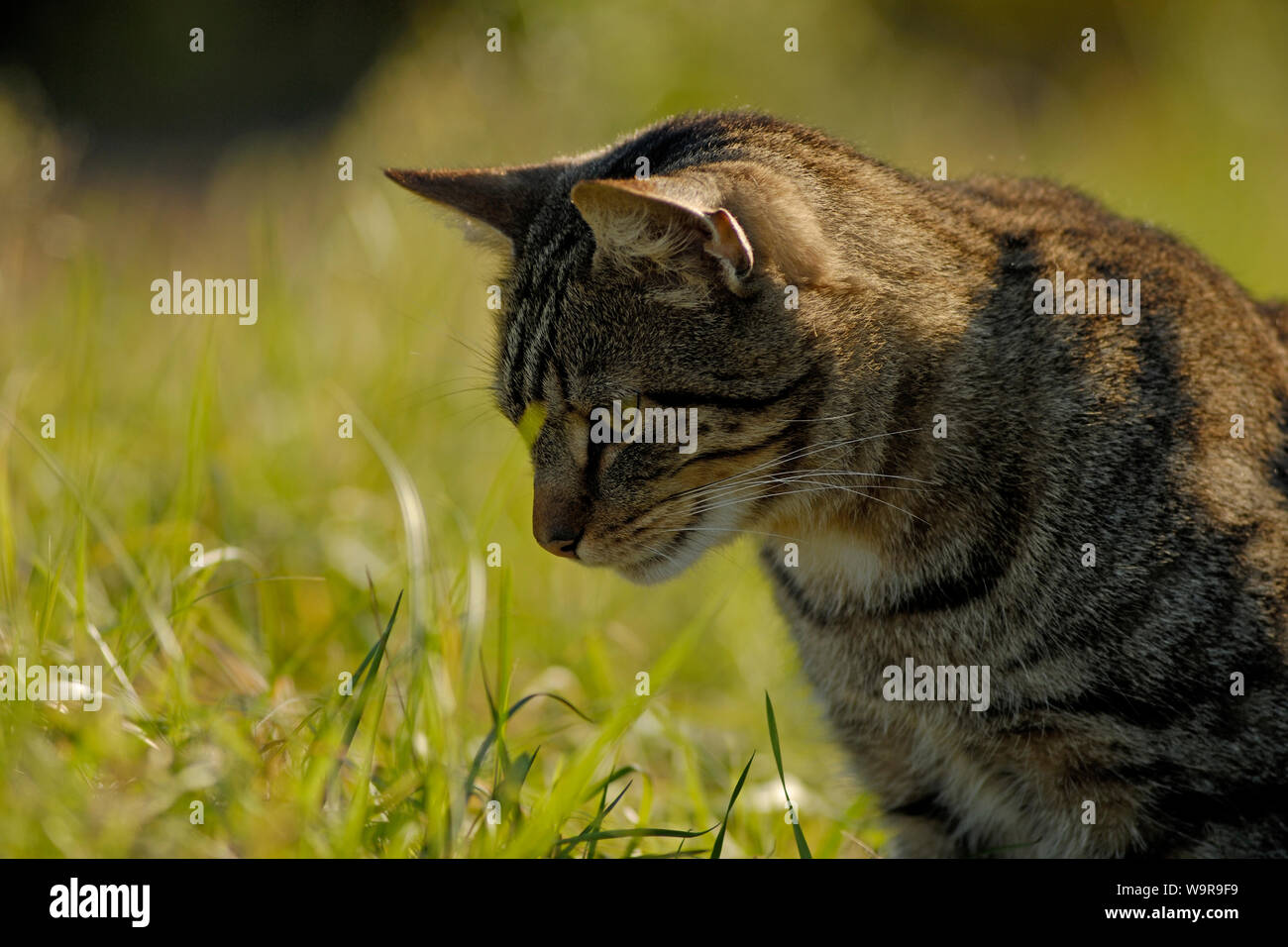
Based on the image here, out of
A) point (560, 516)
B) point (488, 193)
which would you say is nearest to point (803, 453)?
point (560, 516)

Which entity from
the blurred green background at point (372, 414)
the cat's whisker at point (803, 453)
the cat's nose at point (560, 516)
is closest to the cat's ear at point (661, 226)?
the cat's whisker at point (803, 453)

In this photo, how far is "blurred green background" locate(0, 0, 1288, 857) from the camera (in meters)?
1.92

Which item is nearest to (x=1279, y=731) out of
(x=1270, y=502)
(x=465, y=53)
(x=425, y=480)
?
(x=1270, y=502)

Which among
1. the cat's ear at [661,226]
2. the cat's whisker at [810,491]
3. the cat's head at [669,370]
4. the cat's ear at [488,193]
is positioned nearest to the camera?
the cat's ear at [661,226]

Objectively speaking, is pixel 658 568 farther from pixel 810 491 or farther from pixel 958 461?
pixel 958 461

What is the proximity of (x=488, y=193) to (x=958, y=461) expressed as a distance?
1037 mm

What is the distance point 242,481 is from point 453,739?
1615mm

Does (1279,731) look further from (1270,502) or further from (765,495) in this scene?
(765,495)

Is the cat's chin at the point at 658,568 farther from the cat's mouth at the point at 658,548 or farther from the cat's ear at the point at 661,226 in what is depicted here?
the cat's ear at the point at 661,226

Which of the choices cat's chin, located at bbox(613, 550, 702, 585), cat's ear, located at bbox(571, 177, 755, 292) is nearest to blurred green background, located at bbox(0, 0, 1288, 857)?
cat's chin, located at bbox(613, 550, 702, 585)

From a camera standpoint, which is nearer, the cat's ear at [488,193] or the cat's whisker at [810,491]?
the cat's whisker at [810,491]

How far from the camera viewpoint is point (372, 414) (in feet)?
12.3

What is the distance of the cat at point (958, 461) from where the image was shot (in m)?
1.94

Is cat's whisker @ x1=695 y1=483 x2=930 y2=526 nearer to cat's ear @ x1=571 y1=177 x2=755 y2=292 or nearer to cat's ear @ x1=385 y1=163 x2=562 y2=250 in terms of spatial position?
cat's ear @ x1=571 y1=177 x2=755 y2=292
